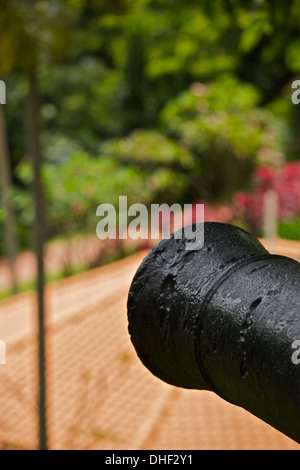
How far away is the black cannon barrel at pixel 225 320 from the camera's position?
77 cm

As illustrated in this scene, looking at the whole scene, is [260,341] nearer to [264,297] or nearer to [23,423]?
[264,297]

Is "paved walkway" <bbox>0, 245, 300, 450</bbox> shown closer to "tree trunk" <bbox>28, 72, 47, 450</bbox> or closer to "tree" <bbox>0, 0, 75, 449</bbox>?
"tree trunk" <bbox>28, 72, 47, 450</bbox>

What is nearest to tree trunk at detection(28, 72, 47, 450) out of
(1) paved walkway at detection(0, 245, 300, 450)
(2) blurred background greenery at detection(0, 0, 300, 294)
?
(1) paved walkway at detection(0, 245, 300, 450)

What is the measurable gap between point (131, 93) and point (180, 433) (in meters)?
10.1

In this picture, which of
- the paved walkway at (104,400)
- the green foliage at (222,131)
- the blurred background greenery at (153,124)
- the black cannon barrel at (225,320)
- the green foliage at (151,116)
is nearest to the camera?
the black cannon barrel at (225,320)

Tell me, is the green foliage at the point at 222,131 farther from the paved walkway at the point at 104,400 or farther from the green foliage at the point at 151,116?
the paved walkway at the point at 104,400

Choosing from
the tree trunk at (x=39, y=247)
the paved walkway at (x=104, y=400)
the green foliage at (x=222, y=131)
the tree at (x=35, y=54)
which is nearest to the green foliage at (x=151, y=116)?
the green foliage at (x=222, y=131)

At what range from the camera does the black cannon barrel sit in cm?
77

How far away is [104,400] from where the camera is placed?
4.16 meters

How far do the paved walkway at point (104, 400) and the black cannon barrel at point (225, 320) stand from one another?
2536 millimetres

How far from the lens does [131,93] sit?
42.2 ft

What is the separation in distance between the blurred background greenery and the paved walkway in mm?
1287

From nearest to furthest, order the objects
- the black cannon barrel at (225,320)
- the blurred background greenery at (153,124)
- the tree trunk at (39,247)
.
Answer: the black cannon barrel at (225,320) < the tree trunk at (39,247) < the blurred background greenery at (153,124)
